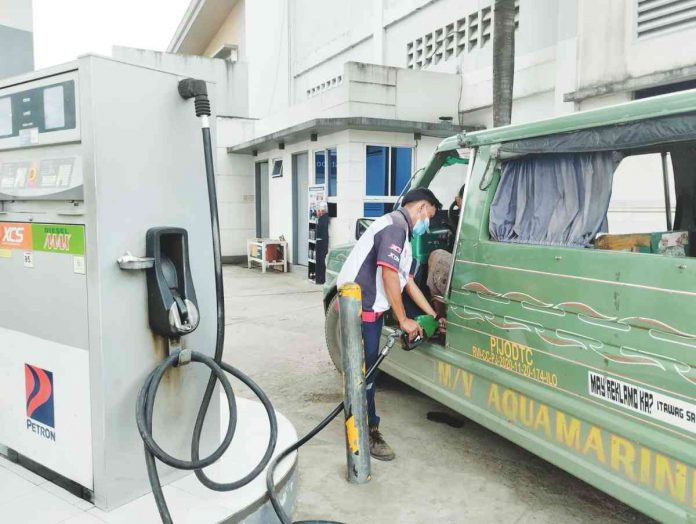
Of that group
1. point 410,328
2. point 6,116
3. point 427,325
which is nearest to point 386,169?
point 427,325

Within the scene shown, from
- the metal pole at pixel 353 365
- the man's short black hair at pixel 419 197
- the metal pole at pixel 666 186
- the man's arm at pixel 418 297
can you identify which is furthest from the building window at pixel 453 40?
the metal pole at pixel 353 365

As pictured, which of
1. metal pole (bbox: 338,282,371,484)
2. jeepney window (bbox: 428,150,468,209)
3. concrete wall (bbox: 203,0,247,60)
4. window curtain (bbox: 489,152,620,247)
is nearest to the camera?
window curtain (bbox: 489,152,620,247)

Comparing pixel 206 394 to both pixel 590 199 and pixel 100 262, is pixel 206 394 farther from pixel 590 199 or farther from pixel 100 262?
pixel 590 199

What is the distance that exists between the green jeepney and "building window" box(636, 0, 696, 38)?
490cm

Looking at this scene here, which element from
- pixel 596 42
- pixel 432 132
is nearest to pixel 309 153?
pixel 432 132

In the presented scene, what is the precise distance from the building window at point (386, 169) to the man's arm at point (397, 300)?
25.8 feet

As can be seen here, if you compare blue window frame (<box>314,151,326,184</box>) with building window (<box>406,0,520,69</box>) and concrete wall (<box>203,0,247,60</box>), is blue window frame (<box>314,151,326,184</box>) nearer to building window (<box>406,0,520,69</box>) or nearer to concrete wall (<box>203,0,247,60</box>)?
building window (<box>406,0,520,69</box>)

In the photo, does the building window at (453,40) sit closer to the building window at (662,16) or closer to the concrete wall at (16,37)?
the building window at (662,16)

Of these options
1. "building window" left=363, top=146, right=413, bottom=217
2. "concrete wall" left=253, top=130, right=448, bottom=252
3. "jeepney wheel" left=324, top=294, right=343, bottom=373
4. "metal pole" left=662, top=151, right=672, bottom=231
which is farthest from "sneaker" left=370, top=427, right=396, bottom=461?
"building window" left=363, top=146, right=413, bottom=217

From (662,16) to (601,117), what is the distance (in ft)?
21.3

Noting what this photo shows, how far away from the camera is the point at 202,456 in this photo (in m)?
2.96

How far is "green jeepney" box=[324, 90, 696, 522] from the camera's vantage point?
2496 mm

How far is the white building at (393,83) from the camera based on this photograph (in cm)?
817

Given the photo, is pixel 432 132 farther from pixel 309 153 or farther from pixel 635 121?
pixel 635 121
